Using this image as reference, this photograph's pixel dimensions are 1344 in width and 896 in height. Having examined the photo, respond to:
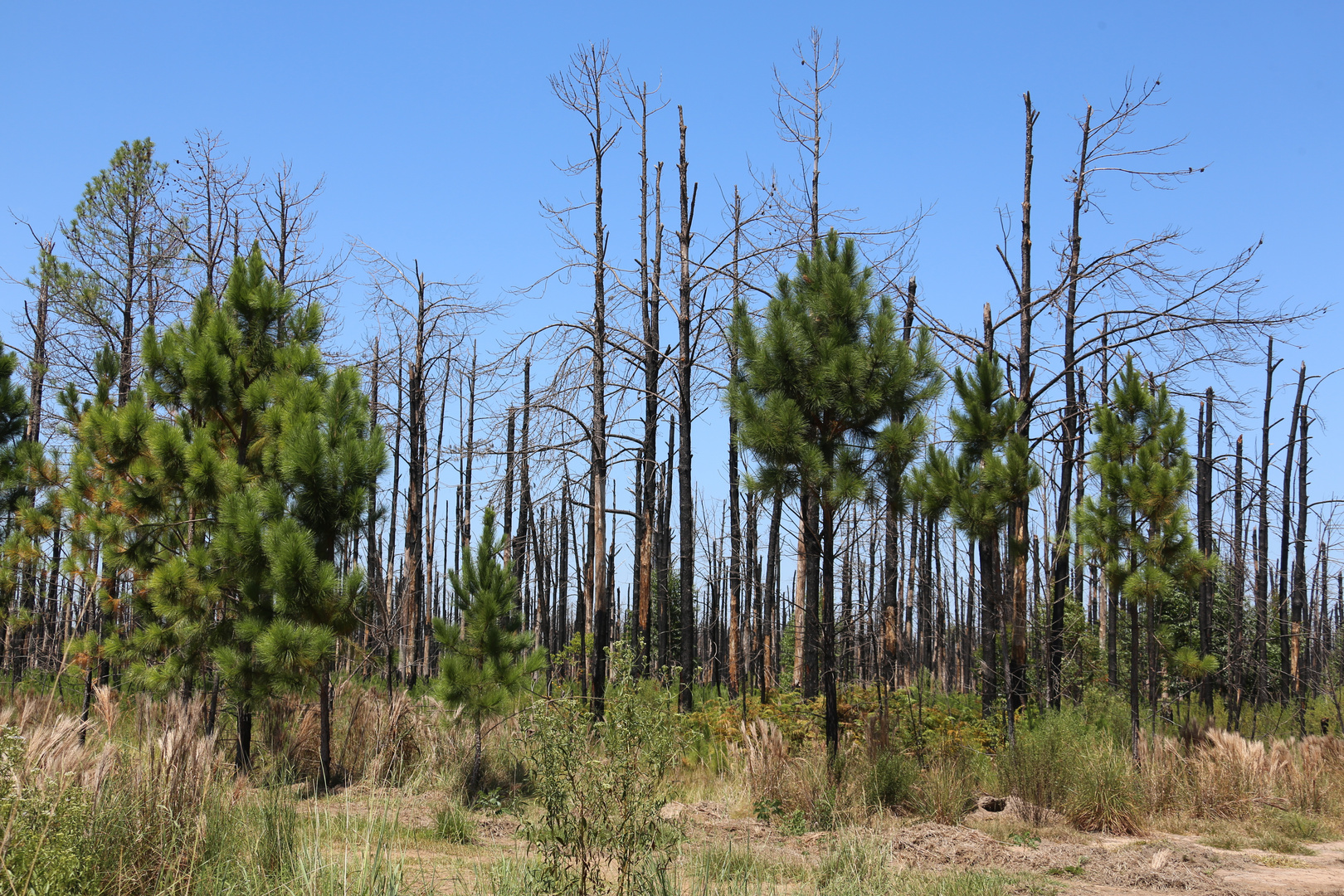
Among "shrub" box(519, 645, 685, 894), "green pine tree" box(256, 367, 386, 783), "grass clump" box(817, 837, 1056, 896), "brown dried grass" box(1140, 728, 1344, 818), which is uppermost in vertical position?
"green pine tree" box(256, 367, 386, 783)

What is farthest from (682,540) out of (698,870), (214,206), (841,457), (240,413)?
(214,206)

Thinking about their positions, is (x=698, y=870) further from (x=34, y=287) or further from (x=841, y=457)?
(x=34, y=287)

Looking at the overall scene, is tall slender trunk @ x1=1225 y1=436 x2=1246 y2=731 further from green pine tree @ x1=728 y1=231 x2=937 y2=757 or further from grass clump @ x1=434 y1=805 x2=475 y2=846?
grass clump @ x1=434 y1=805 x2=475 y2=846

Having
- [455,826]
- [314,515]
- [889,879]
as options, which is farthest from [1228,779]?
[314,515]

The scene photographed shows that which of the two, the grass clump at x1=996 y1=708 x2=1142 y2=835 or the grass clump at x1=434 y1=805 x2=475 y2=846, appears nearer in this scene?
the grass clump at x1=434 y1=805 x2=475 y2=846

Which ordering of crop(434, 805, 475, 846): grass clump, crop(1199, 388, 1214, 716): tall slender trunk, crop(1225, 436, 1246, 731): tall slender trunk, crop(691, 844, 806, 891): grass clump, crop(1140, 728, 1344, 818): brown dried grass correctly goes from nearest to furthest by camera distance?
crop(691, 844, 806, 891): grass clump, crop(434, 805, 475, 846): grass clump, crop(1140, 728, 1344, 818): brown dried grass, crop(1225, 436, 1246, 731): tall slender trunk, crop(1199, 388, 1214, 716): tall slender trunk

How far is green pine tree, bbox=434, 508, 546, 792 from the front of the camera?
31.9 ft

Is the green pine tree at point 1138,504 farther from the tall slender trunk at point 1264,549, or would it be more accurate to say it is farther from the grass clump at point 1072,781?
the tall slender trunk at point 1264,549

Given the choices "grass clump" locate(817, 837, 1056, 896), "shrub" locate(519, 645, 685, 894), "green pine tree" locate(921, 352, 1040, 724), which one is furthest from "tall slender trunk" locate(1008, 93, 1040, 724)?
"shrub" locate(519, 645, 685, 894)

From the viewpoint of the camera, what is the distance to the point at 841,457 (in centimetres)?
993

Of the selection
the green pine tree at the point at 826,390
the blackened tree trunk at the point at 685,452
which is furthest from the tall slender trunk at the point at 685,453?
the green pine tree at the point at 826,390

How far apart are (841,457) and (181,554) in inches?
310

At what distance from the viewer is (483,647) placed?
32.5 feet

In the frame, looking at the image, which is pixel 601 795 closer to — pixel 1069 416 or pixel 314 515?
pixel 314 515
